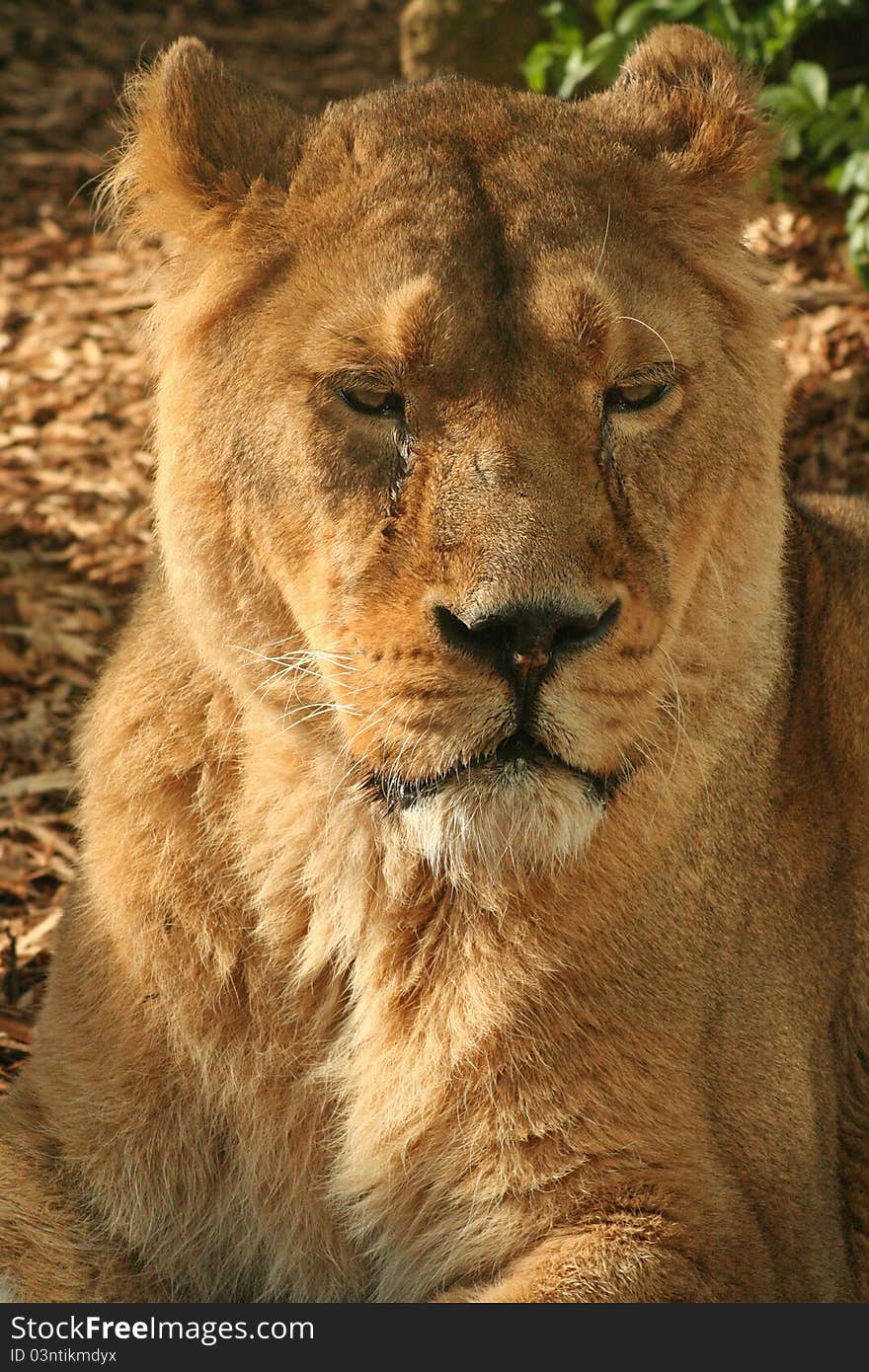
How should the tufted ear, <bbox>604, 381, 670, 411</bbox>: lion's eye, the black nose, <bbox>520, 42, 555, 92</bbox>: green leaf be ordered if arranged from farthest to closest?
<bbox>520, 42, 555, 92</bbox>: green leaf, the tufted ear, <bbox>604, 381, 670, 411</bbox>: lion's eye, the black nose

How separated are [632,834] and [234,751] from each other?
745 millimetres

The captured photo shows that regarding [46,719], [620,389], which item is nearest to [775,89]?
[46,719]

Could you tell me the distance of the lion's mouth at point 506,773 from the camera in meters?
2.58

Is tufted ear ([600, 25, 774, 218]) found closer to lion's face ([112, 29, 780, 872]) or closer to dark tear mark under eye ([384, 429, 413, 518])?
lion's face ([112, 29, 780, 872])

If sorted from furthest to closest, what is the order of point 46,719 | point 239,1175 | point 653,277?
point 46,719
point 239,1175
point 653,277

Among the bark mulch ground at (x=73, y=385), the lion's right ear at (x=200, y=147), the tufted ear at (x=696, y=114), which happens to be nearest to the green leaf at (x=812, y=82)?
the bark mulch ground at (x=73, y=385)

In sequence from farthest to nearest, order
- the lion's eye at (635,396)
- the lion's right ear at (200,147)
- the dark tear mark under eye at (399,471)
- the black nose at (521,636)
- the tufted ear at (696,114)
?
the tufted ear at (696,114) < the lion's right ear at (200,147) < the lion's eye at (635,396) < the dark tear mark under eye at (399,471) < the black nose at (521,636)

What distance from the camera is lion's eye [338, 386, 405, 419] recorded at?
2.77 meters

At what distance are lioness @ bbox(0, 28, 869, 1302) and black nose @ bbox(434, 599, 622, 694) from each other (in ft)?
0.10

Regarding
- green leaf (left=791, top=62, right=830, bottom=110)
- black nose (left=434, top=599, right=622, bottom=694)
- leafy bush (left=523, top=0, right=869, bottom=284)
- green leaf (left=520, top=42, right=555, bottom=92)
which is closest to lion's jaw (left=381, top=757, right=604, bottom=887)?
→ black nose (left=434, top=599, right=622, bottom=694)

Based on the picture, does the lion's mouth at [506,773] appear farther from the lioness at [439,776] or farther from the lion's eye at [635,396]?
the lion's eye at [635,396]

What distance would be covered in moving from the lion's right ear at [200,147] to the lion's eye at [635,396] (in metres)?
0.71

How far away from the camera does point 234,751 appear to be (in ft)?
10.3

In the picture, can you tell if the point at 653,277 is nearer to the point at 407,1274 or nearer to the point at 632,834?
the point at 632,834
